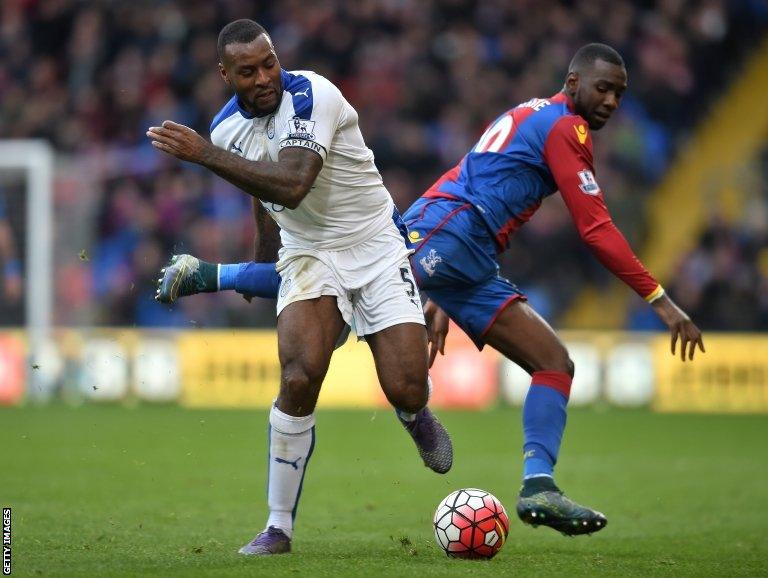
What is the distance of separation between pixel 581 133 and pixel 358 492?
11.9 ft

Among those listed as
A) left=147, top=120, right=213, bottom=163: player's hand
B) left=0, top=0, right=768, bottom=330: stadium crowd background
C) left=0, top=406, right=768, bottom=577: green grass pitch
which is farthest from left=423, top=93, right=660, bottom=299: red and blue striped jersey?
left=0, top=0, right=768, bottom=330: stadium crowd background

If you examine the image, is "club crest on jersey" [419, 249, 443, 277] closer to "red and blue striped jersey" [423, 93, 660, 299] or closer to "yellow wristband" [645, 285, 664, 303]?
"red and blue striped jersey" [423, 93, 660, 299]

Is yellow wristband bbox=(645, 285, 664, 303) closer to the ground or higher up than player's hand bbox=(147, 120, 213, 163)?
closer to the ground

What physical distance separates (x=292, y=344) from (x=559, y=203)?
11324 millimetres

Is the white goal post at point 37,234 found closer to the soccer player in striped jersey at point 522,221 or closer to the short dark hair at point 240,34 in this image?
the soccer player in striped jersey at point 522,221

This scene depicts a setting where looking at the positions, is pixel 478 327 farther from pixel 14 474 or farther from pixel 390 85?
pixel 390 85

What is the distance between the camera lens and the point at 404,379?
21.4 ft

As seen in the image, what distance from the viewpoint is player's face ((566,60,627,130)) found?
22.5ft

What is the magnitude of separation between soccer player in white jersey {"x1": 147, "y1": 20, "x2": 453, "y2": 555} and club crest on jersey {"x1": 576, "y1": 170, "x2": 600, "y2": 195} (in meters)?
0.97

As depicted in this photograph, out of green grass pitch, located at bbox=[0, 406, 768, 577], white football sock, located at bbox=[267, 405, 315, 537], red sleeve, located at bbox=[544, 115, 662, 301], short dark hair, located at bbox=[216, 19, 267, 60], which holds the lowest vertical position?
green grass pitch, located at bbox=[0, 406, 768, 577]

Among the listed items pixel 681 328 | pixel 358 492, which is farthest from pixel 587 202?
pixel 358 492

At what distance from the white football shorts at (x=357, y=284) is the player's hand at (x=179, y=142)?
86 cm

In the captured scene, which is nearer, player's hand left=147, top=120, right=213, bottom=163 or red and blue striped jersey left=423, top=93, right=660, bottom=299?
player's hand left=147, top=120, right=213, bottom=163

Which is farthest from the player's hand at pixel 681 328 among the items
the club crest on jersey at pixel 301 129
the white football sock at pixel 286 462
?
the club crest on jersey at pixel 301 129
